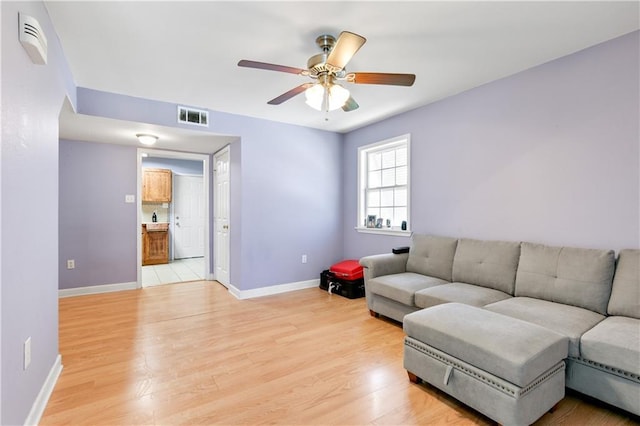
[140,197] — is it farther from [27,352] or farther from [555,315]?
[555,315]

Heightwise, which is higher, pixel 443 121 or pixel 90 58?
pixel 90 58

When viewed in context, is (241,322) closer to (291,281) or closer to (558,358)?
(291,281)

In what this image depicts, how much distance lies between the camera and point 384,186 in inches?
178

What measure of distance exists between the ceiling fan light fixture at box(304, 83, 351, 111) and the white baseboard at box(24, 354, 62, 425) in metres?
2.67

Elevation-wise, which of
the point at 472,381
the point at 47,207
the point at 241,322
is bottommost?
the point at 241,322

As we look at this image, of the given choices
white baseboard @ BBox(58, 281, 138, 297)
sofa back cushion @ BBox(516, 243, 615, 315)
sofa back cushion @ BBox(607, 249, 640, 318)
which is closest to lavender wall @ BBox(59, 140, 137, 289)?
white baseboard @ BBox(58, 281, 138, 297)

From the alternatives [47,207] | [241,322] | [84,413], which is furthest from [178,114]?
[84,413]

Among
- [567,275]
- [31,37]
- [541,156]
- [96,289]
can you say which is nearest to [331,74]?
[31,37]

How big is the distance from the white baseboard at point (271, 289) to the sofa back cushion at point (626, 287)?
3.49 m

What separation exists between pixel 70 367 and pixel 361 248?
365 centimetres

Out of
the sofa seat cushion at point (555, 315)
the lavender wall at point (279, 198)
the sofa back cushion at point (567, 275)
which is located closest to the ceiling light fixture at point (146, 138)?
the lavender wall at point (279, 198)

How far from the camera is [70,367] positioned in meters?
2.33

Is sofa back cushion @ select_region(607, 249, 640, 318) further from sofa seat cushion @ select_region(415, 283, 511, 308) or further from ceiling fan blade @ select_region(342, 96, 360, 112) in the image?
ceiling fan blade @ select_region(342, 96, 360, 112)

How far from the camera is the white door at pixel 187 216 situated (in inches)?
296
